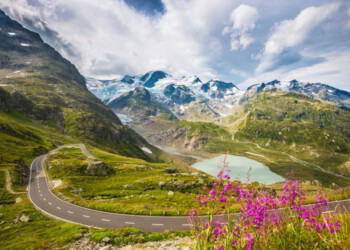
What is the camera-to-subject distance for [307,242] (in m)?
5.58

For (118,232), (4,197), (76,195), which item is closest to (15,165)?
(4,197)

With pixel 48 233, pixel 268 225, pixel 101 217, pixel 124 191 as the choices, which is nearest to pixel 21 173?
pixel 124 191

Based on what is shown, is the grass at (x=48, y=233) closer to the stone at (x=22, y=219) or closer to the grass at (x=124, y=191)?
the stone at (x=22, y=219)

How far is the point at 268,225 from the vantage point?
548 centimetres

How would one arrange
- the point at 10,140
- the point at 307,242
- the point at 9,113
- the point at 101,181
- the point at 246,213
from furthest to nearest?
1. the point at 9,113
2. the point at 10,140
3. the point at 101,181
4. the point at 246,213
5. the point at 307,242

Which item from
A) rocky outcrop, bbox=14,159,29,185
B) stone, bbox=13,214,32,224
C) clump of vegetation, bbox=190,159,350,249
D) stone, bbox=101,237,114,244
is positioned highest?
clump of vegetation, bbox=190,159,350,249

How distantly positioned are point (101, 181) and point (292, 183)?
67.6 m

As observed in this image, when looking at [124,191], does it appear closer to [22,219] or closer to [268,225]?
[22,219]

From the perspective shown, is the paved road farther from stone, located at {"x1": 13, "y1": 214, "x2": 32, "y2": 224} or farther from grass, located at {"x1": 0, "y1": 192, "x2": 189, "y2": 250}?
stone, located at {"x1": 13, "y1": 214, "x2": 32, "y2": 224}

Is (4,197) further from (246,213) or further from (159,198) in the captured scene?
(246,213)

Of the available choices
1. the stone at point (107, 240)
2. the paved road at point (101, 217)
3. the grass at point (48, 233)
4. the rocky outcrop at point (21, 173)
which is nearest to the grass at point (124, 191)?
the paved road at point (101, 217)

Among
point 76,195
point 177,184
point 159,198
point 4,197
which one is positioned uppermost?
point 177,184

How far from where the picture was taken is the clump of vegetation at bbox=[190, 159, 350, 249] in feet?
17.7

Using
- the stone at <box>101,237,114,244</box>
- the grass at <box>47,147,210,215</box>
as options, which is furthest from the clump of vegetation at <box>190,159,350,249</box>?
the grass at <box>47,147,210,215</box>
